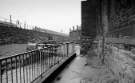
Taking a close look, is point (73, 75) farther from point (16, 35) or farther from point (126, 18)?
point (16, 35)

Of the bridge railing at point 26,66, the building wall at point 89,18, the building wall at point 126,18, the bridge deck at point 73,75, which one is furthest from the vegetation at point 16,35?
the building wall at point 126,18

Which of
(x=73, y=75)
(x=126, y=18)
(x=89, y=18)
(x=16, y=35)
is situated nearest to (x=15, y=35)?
(x=16, y=35)

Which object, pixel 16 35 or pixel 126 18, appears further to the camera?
pixel 16 35

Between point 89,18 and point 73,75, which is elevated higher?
point 89,18

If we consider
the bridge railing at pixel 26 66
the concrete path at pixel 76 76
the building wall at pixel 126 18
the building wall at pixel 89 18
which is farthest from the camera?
the building wall at pixel 89 18

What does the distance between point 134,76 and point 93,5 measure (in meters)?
7.72

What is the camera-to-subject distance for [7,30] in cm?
2134

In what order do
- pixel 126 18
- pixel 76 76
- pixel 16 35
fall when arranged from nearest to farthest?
pixel 126 18 → pixel 76 76 → pixel 16 35

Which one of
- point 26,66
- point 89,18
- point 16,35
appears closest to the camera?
point 26,66

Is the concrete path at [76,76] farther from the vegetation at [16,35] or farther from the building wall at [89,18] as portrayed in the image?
the vegetation at [16,35]

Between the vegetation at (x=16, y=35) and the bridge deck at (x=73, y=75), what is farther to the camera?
the vegetation at (x=16, y=35)

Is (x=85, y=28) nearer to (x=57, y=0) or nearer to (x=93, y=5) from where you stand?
(x=93, y=5)

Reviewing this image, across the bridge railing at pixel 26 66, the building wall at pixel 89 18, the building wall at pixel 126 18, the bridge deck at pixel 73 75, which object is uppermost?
the building wall at pixel 89 18

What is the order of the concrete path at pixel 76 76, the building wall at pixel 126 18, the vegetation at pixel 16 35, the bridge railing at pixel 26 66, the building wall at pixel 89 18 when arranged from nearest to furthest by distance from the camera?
the building wall at pixel 126 18 → the bridge railing at pixel 26 66 → the concrete path at pixel 76 76 → the building wall at pixel 89 18 → the vegetation at pixel 16 35
